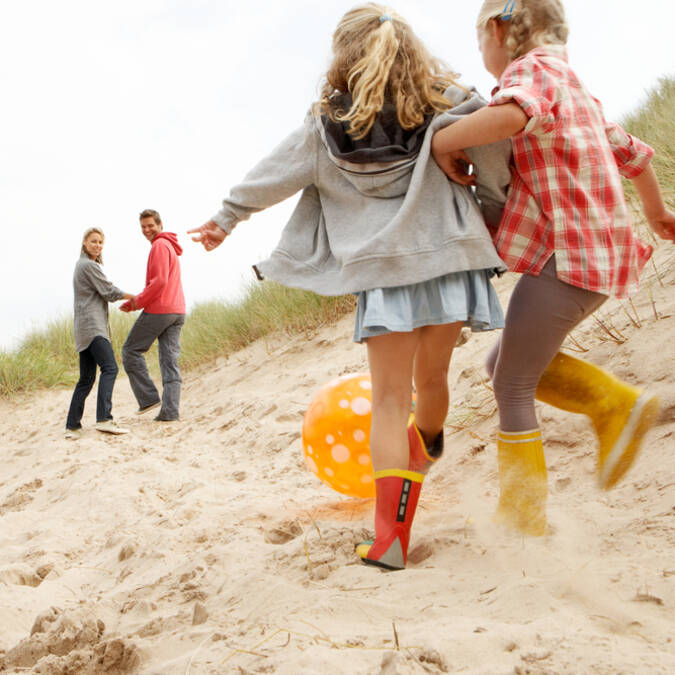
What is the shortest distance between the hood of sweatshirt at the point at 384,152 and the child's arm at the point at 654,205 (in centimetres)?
91

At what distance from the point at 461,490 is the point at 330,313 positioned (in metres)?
4.79

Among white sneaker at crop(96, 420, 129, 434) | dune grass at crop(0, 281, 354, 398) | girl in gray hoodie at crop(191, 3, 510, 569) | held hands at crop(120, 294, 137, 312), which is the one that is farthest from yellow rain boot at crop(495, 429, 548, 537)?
dune grass at crop(0, 281, 354, 398)

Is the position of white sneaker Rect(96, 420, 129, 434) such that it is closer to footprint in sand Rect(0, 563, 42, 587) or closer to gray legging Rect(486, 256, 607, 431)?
footprint in sand Rect(0, 563, 42, 587)

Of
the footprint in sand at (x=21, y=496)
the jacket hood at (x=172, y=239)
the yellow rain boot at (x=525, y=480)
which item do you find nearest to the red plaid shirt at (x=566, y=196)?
the yellow rain boot at (x=525, y=480)

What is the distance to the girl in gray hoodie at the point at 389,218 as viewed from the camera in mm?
2041

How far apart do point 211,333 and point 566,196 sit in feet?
25.6

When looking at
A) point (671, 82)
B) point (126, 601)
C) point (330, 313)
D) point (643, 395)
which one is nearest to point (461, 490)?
point (643, 395)

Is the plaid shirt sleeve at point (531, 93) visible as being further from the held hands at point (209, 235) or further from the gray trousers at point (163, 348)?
the gray trousers at point (163, 348)

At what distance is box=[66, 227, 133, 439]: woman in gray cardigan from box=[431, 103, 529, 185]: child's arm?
531cm

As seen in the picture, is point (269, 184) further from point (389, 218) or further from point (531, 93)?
point (531, 93)

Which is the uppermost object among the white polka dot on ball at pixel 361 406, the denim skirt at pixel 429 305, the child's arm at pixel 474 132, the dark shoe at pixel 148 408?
the child's arm at pixel 474 132

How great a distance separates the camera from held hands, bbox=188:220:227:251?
2.38 meters

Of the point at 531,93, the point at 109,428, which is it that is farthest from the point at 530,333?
the point at 109,428

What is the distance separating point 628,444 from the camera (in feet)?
7.51
